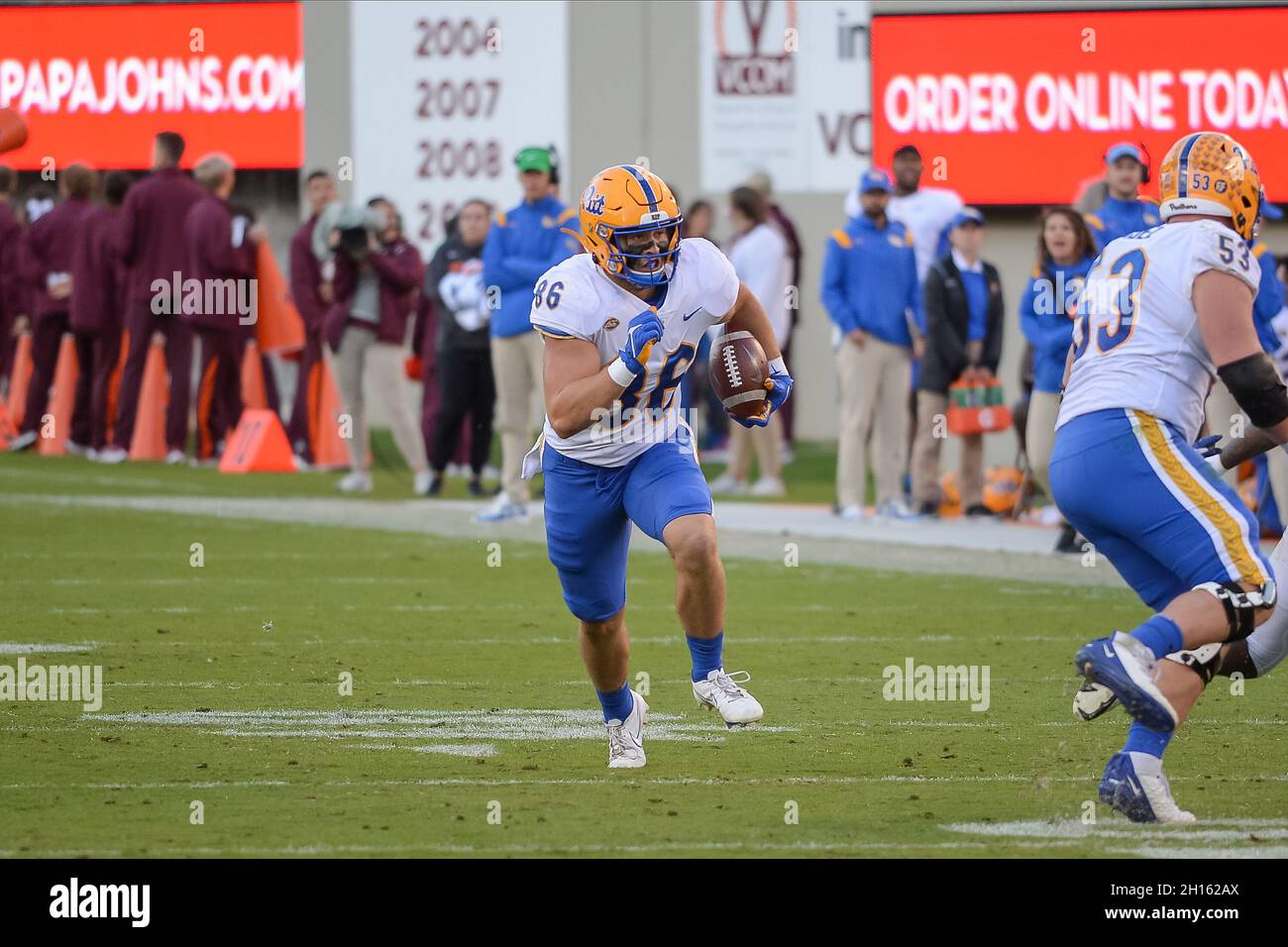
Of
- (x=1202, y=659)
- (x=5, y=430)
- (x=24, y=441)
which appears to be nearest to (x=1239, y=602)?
(x=1202, y=659)

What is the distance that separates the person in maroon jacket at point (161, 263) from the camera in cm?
1827

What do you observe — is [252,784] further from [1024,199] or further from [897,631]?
[1024,199]

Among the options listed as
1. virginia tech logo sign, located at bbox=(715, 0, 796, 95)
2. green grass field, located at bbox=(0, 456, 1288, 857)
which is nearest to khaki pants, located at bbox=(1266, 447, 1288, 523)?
green grass field, located at bbox=(0, 456, 1288, 857)

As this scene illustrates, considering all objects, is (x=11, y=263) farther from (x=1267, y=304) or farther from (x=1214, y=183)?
(x=1214, y=183)

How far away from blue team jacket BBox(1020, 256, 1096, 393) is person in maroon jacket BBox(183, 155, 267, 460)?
7.27 meters

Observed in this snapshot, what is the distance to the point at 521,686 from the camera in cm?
855

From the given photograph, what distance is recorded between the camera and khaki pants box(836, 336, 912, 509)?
563 inches

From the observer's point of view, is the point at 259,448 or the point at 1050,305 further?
the point at 259,448

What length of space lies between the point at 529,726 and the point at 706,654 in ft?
3.11

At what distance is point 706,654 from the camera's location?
6953 mm

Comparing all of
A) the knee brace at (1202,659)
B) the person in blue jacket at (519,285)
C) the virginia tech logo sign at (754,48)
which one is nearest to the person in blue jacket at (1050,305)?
the person in blue jacket at (519,285)

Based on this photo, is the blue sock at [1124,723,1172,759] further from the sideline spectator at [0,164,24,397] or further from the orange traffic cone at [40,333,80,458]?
the sideline spectator at [0,164,24,397]

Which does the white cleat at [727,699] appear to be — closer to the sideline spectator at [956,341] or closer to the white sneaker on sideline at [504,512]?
the white sneaker on sideline at [504,512]
